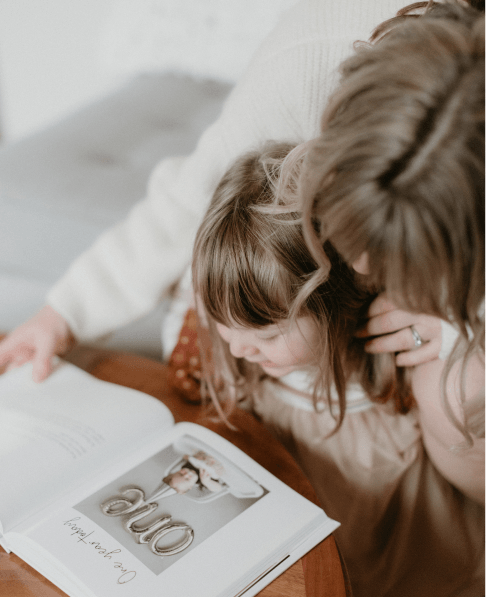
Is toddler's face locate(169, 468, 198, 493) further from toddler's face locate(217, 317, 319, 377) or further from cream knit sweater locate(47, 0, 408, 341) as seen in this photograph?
cream knit sweater locate(47, 0, 408, 341)

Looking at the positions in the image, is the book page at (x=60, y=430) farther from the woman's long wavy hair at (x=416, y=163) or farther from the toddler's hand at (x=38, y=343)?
the woman's long wavy hair at (x=416, y=163)

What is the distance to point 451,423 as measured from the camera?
1.90 ft

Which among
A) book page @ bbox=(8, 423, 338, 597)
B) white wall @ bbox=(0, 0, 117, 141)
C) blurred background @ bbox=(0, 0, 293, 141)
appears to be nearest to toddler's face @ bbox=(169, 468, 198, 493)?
book page @ bbox=(8, 423, 338, 597)

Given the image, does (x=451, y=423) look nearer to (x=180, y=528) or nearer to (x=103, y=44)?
(x=180, y=528)

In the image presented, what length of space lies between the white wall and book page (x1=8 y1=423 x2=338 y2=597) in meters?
1.79

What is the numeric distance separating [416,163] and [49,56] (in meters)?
2.29

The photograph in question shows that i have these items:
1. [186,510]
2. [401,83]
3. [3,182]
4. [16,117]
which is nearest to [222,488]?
[186,510]

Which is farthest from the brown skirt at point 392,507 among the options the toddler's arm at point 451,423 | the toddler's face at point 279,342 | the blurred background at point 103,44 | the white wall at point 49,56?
the white wall at point 49,56

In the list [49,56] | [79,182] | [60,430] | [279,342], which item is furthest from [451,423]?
[49,56]

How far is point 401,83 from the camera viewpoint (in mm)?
320

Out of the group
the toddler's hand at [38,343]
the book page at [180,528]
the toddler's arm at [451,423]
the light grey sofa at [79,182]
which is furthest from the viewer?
the light grey sofa at [79,182]

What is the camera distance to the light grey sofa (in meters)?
1.04

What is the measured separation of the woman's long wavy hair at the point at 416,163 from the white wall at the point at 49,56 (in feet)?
6.02

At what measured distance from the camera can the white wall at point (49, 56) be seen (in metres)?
2.06
